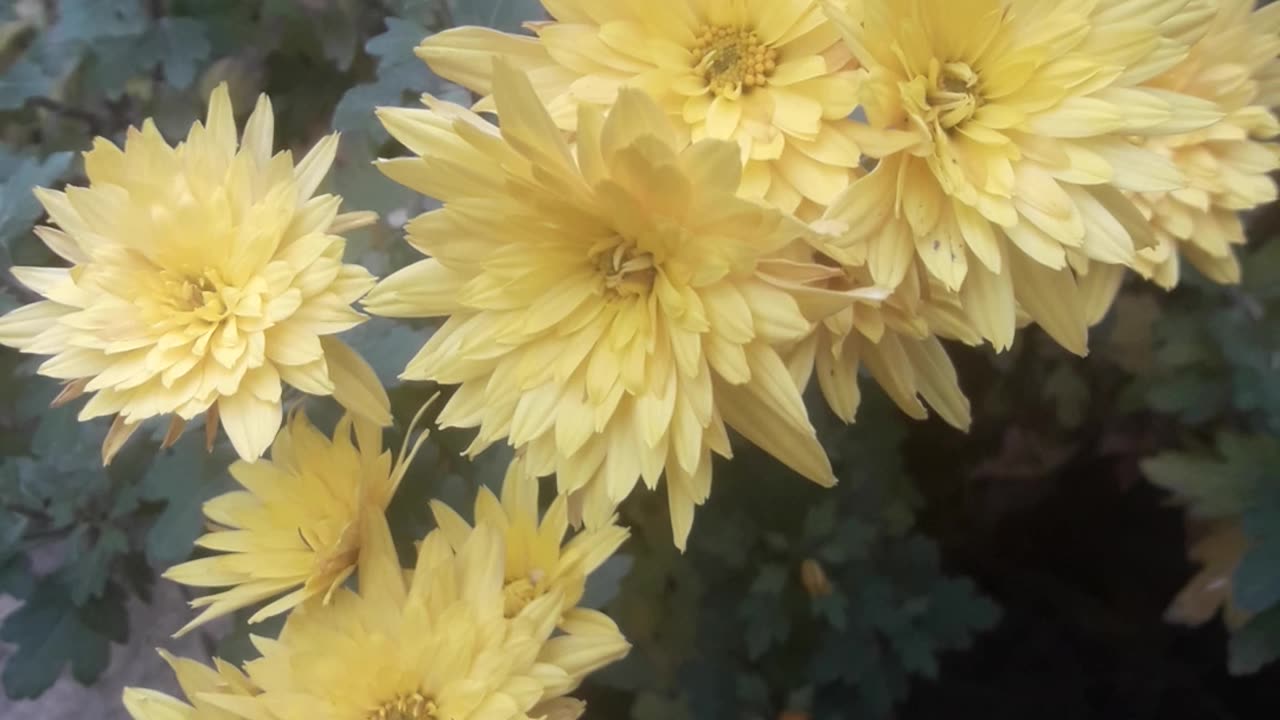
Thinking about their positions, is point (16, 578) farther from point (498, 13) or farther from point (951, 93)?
point (951, 93)

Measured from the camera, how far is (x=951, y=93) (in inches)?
18.1

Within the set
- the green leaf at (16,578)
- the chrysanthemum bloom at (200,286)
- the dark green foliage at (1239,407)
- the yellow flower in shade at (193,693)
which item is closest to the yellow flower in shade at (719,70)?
the chrysanthemum bloom at (200,286)

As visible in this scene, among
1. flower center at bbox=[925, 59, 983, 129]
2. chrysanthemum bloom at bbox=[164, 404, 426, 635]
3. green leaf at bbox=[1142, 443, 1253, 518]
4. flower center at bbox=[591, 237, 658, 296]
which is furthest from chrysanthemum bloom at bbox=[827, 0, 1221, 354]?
green leaf at bbox=[1142, 443, 1253, 518]

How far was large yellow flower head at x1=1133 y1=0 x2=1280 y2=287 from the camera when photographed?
67 cm

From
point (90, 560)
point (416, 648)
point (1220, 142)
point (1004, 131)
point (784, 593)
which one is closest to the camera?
point (1004, 131)

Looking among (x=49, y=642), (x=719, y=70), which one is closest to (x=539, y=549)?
(x=719, y=70)

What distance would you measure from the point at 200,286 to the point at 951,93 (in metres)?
0.49

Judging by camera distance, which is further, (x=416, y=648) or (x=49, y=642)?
(x=49, y=642)

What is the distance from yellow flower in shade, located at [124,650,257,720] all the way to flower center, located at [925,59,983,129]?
519 mm

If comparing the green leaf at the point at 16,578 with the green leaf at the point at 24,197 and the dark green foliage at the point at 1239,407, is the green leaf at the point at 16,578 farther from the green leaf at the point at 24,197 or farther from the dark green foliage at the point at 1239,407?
the dark green foliage at the point at 1239,407

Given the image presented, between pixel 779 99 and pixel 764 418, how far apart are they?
0.16m

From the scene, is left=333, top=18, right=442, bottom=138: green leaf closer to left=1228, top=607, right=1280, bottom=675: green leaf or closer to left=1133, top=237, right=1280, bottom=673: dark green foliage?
left=1133, top=237, right=1280, bottom=673: dark green foliage

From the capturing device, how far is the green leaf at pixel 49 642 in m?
0.86

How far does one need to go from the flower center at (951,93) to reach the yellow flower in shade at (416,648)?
1.15ft
